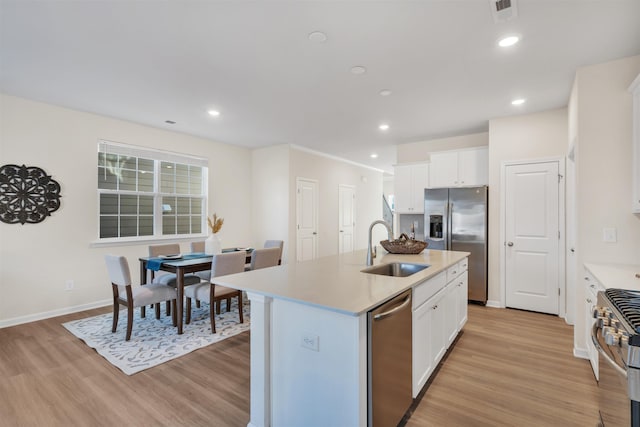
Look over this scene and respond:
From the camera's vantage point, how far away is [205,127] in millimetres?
4949

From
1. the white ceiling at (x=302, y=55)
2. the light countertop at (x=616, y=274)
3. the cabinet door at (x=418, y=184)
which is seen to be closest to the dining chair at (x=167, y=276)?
the white ceiling at (x=302, y=55)

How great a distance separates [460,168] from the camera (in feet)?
16.2

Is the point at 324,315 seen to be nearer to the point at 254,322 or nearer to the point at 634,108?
the point at 254,322

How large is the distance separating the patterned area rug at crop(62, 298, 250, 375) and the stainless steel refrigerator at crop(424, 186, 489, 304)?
10.2ft

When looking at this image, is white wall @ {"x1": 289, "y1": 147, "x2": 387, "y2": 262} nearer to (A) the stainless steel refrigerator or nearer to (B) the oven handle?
(A) the stainless steel refrigerator

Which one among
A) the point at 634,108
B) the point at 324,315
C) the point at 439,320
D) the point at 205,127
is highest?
the point at 205,127

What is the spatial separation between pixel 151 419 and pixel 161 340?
4.29 ft

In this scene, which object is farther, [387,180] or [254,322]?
A: [387,180]

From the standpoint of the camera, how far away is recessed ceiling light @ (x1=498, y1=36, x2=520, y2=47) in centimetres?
241

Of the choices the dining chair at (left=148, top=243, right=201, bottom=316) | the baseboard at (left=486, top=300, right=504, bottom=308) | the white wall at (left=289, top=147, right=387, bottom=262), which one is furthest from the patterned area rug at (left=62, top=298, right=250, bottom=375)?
the baseboard at (left=486, top=300, right=504, bottom=308)

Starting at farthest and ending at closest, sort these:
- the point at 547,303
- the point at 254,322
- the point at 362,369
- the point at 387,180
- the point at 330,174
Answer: the point at 387,180 < the point at 330,174 < the point at 547,303 < the point at 254,322 < the point at 362,369

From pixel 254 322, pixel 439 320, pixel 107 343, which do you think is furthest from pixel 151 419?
pixel 439 320

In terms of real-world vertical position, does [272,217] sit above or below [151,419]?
above

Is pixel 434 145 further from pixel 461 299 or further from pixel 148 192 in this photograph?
pixel 148 192
